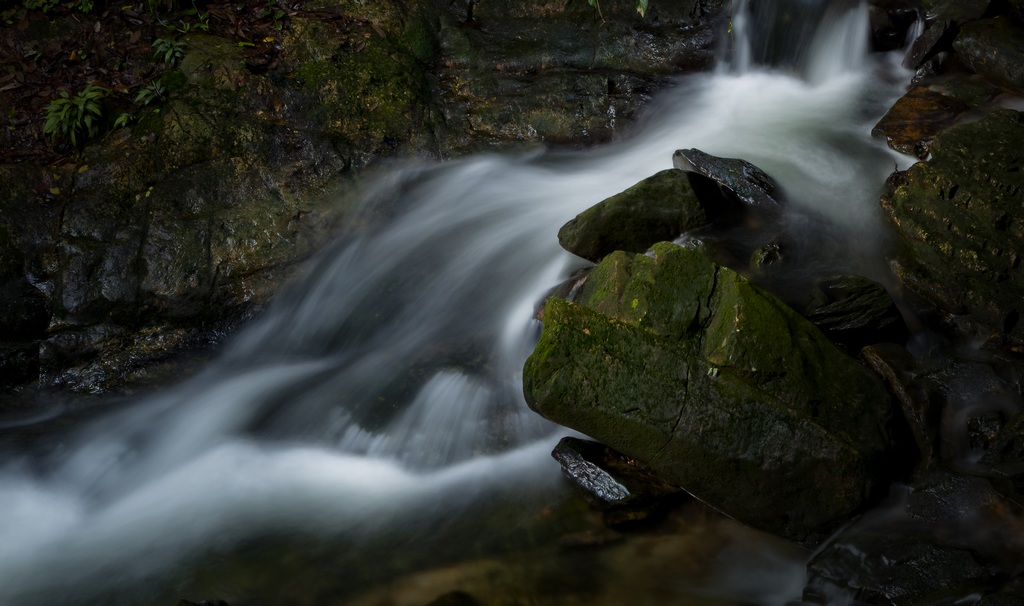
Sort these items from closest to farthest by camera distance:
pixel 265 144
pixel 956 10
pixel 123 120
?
pixel 123 120 → pixel 265 144 → pixel 956 10

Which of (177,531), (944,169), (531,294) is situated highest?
(944,169)

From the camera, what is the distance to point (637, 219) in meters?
6.61

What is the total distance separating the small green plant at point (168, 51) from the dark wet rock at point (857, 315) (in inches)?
274

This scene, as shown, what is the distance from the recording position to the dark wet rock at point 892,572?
4367 mm

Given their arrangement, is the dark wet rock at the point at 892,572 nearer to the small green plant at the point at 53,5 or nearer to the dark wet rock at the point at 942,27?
the dark wet rock at the point at 942,27

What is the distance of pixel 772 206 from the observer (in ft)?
24.0

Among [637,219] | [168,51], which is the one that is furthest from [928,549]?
[168,51]

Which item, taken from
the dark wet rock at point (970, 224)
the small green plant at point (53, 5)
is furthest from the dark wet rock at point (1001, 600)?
the small green plant at point (53, 5)

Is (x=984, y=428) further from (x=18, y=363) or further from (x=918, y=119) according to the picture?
(x=18, y=363)

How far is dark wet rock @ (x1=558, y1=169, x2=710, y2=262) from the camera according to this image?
6.61 metres

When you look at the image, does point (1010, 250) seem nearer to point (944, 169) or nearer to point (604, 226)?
point (944, 169)

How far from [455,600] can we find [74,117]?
20.3 ft

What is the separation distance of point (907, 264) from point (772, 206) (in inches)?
52.1

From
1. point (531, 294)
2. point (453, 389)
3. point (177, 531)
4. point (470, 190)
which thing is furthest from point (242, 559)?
point (470, 190)
